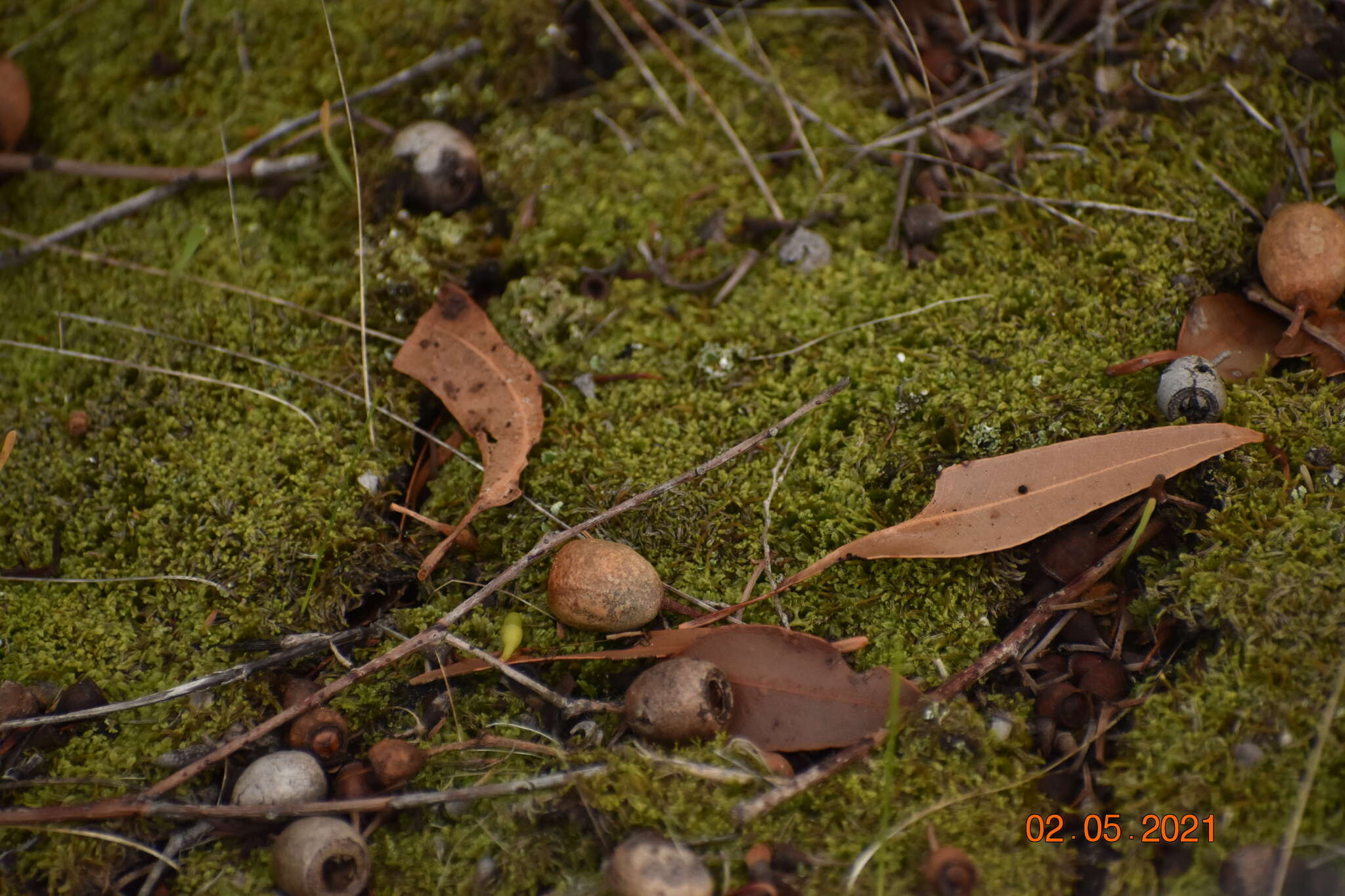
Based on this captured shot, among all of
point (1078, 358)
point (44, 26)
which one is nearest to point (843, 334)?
point (1078, 358)

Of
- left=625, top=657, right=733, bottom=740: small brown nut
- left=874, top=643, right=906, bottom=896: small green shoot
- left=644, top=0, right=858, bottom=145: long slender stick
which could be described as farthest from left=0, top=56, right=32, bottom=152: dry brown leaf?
left=874, top=643, right=906, bottom=896: small green shoot

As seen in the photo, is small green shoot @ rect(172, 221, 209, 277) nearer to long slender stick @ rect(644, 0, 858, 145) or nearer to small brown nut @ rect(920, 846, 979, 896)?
long slender stick @ rect(644, 0, 858, 145)

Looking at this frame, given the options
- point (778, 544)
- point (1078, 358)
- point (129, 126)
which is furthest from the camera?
point (129, 126)

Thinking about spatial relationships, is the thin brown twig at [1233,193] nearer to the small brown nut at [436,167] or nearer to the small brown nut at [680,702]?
the small brown nut at [680,702]

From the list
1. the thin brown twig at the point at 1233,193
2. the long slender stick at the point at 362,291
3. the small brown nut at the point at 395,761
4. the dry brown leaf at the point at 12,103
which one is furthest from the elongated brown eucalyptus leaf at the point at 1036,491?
the dry brown leaf at the point at 12,103

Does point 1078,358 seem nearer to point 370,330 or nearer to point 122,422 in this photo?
point 370,330

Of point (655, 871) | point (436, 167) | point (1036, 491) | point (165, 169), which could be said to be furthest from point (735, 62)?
point (655, 871)
